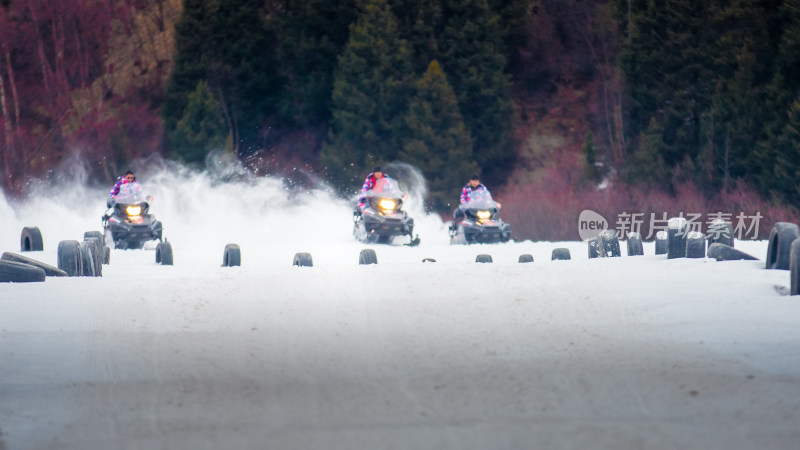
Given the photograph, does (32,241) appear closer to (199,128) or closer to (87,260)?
(87,260)

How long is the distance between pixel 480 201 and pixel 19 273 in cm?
1493

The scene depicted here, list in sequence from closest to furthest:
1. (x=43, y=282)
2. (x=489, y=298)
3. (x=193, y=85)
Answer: (x=489, y=298) < (x=43, y=282) < (x=193, y=85)

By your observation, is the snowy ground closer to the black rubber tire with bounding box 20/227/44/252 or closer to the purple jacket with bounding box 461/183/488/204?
the black rubber tire with bounding box 20/227/44/252

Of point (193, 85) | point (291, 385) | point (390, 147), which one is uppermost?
point (193, 85)

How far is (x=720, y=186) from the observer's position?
3600 cm

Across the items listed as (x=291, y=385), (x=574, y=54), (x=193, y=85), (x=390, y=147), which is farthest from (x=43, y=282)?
(x=574, y=54)

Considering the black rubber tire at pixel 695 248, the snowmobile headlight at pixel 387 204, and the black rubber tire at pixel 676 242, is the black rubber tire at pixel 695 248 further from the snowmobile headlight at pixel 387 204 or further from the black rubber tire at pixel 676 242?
the snowmobile headlight at pixel 387 204

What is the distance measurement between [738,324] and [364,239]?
1756 cm

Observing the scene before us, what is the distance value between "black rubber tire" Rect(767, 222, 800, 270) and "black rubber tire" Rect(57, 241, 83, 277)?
25.7 ft

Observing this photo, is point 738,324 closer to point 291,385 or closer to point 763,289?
point 763,289

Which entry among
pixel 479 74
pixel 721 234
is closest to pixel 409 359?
pixel 721 234

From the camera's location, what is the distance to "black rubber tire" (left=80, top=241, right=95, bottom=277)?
13414 mm

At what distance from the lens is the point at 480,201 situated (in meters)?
25.3

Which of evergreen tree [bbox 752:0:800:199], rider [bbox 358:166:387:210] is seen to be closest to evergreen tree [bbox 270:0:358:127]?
evergreen tree [bbox 752:0:800:199]
